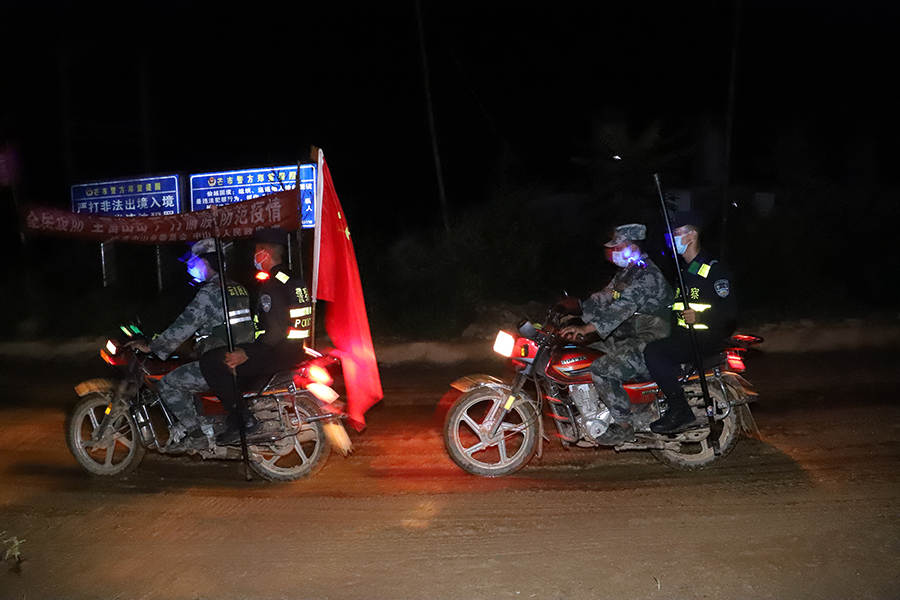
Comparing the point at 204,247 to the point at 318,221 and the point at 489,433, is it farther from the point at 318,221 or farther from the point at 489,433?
the point at 489,433

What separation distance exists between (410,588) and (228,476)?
8.87ft

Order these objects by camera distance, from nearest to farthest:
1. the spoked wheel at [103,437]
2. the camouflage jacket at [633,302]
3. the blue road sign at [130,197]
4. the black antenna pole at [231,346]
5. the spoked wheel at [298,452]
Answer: the black antenna pole at [231,346] → the camouflage jacket at [633,302] → the spoked wheel at [298,452] → the spoked wheel at [103,437] → the blue road sign at [130,197]

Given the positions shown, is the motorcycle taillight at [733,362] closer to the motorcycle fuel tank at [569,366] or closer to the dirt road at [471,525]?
the dirt road at [471,525]

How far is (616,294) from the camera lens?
6.19 metres

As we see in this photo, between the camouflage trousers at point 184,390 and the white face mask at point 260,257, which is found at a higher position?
the white face mask at point 260,257

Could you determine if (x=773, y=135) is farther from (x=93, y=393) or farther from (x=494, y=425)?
(x=93, y=393)

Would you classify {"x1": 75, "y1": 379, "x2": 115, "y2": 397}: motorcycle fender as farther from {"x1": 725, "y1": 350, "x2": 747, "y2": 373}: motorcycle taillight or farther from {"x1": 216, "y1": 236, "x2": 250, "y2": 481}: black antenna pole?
{"x1": 725, "y1": 350, "x2": 747, "y2": 373}: motorcycle taillight

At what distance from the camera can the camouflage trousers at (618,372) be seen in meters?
6.25

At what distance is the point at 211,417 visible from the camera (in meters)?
6.57

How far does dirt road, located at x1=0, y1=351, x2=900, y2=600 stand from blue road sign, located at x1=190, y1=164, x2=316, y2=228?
7796 millimetres

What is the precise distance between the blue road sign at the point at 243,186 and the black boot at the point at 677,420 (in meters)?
9.72

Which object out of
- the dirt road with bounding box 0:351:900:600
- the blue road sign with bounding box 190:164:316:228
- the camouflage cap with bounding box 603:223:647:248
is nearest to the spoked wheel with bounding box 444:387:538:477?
the dirt road with bounding box 0:351:900:600

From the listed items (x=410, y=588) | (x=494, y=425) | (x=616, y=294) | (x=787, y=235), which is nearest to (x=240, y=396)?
(x=494, y=425)

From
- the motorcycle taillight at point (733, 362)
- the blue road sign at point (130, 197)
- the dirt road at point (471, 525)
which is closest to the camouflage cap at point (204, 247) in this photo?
the dirt road at point (471, 525)
